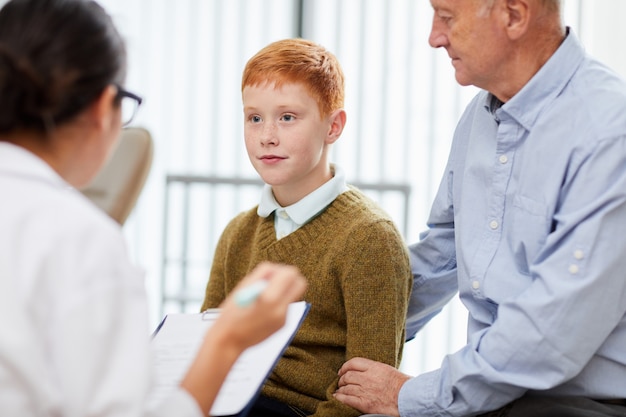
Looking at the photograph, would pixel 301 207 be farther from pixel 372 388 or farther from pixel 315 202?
pixel 372 388

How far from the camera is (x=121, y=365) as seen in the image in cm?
80

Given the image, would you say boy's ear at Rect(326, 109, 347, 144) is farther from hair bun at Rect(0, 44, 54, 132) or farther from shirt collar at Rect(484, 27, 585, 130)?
hair bun at Rect(0, 44, 54, 132)

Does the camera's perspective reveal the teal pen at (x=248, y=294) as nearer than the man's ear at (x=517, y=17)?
Yes

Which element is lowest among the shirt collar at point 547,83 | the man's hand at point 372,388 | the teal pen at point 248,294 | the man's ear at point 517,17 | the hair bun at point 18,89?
the man's hand at point 372,388

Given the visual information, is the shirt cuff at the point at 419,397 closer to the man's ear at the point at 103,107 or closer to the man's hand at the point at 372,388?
the man's hand at the point at 372,388

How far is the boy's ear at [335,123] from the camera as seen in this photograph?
1690mm

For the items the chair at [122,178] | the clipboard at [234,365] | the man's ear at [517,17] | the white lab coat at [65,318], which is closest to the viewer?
the white lab coat at [65,318]

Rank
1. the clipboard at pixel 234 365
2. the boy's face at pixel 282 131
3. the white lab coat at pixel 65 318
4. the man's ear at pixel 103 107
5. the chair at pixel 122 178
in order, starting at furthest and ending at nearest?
the boy's face at pixel 282 131, the chair at pixel 122 178, the clipboard at pixel 234 365, the man's ear at pixel 103 107, the white lab coat at pixel 65 318

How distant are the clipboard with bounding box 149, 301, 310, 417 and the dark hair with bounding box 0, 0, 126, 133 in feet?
1.32

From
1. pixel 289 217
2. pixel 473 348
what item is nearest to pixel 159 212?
pixel 289 217

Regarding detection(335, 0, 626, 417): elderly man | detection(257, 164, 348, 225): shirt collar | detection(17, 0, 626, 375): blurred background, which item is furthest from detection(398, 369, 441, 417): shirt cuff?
detection(17, 0, 626, 375): blurred background

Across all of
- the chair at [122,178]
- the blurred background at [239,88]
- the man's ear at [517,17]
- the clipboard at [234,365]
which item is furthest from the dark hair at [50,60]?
the blurred background at [239,88]

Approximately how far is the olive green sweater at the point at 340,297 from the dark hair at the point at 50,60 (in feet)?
2.35

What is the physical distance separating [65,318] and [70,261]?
0.05 m
